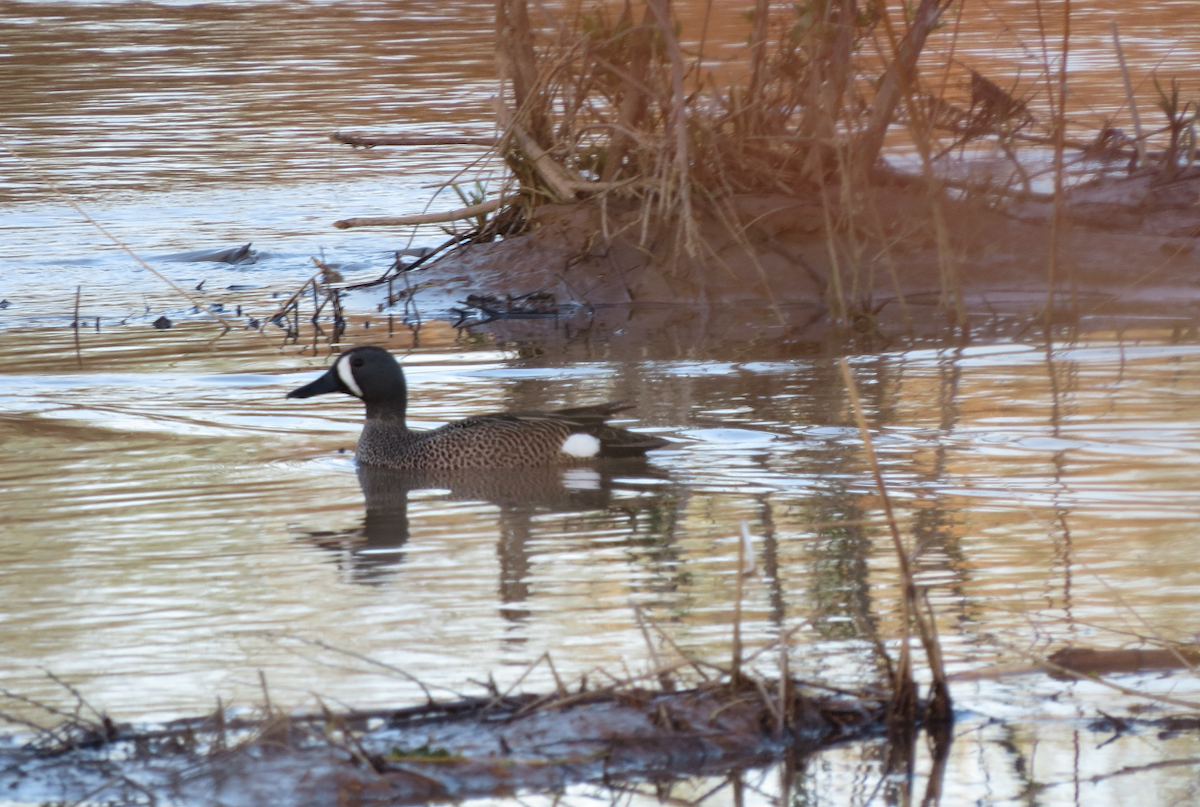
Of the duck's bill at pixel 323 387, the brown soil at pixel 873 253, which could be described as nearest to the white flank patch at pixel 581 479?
the duck's bill at pixel 323 387

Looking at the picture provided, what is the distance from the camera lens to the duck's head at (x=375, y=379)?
8867mm

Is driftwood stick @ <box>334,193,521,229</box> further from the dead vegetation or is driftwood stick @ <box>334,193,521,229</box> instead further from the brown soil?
the brown soil

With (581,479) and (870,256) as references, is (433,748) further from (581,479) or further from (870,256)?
(870,256)

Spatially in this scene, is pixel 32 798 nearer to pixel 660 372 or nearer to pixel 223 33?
pixel 660 372

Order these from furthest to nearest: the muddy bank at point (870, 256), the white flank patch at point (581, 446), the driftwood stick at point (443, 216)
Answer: the driftwood stick at point (443, 216), the muddy bank at point (870, 256), the white flank patch at point (581, 446)

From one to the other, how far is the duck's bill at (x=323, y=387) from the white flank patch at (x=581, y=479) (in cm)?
130

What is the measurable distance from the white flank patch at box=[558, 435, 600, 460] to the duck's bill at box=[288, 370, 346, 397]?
50.3 inches

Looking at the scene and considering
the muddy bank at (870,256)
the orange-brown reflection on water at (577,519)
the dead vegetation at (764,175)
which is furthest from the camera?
the muddy bank at (870,256)

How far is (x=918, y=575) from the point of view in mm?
6227

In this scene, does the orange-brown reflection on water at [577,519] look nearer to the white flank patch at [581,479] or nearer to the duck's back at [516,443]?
the white flank patch at [581,479]

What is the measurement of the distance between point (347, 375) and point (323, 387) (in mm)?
191

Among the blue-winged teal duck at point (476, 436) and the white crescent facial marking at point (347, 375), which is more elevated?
the white crescent facial marking at point (347, 375)

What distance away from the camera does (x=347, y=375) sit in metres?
8.94

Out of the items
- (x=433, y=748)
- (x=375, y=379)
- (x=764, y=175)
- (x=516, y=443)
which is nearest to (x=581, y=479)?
(x=516, y=443)
